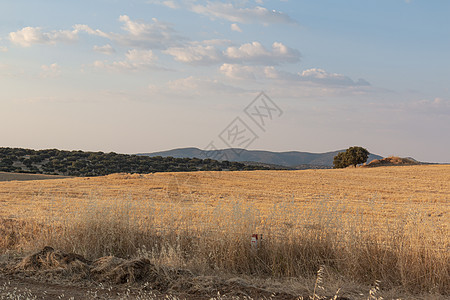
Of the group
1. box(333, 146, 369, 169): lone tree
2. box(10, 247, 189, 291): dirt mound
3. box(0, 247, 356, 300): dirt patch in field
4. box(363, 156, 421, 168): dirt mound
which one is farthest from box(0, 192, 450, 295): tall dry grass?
box(333, 146, 369, 169): lone tree

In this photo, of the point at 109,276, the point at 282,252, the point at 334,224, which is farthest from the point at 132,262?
the point at 334,224

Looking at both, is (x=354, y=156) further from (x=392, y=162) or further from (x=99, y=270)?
(x=99, y=270)

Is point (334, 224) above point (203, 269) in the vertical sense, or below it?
above

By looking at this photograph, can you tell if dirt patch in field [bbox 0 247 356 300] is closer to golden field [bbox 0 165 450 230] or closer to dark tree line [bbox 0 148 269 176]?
golden field [bbox 0 165 450 230]

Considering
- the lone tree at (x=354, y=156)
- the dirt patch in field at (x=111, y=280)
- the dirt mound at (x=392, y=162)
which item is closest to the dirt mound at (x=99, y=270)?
the dirt patch in field at (x=111, y=280)

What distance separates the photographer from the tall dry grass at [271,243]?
8352mm

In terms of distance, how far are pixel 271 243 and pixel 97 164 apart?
227 ft

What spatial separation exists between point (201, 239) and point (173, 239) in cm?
103

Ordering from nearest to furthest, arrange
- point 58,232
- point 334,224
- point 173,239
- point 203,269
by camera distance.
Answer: point 203,269
point 334,224
point 173,239
point 58,232

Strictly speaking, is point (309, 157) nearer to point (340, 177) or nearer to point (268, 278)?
point (340, 177)

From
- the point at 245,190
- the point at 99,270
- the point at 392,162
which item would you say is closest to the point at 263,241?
the point at 99,270

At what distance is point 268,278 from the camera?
842 centimetres

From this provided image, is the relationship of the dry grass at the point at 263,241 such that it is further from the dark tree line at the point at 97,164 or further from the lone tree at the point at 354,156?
the dark tree line at the point at 97,164

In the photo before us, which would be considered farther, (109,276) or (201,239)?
(201,239)
